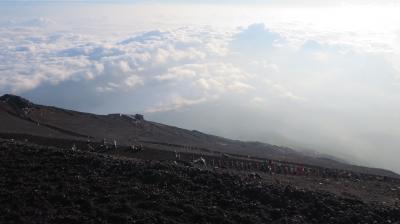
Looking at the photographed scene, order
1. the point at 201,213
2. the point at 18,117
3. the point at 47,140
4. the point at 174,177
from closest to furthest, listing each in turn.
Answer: the point at 201,213 < the point at 174,177 < the point at 47,140 < the point at 18,117

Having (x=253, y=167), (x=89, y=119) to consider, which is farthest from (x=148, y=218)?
(x=89, y=119)

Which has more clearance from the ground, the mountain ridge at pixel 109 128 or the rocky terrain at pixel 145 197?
the mountain ridge at pixel 109 128

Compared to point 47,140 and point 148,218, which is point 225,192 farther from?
point 47,140

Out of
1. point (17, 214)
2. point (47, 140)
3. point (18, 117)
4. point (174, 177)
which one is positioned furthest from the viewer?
point (18, 117)

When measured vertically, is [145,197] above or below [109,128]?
below

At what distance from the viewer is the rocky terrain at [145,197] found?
62.6ft

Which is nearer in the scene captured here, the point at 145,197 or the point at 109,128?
the point at 145,197

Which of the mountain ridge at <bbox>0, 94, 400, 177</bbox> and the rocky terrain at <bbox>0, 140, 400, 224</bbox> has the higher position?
the mountain ridge at <bbox>0, 94, 400, 177</bbox>

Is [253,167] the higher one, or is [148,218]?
[253,167]

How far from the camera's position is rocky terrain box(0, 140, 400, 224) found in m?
19.1

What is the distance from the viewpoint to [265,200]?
2205cm

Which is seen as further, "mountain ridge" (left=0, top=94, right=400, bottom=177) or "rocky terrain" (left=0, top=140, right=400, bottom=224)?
"mountain ridge" (left=0, top=94, right=400, bottom=177)

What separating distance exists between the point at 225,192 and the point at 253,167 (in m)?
14.0

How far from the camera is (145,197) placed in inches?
827
